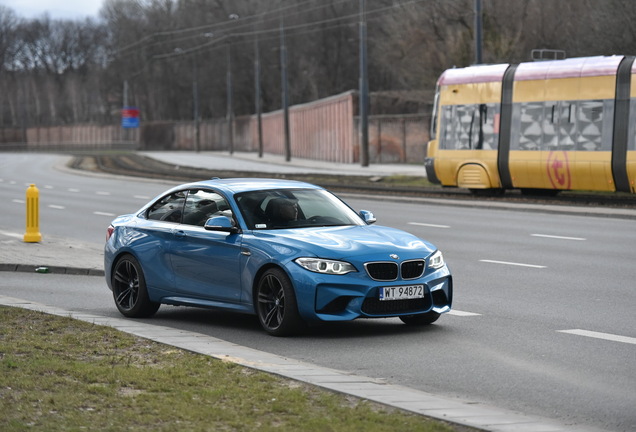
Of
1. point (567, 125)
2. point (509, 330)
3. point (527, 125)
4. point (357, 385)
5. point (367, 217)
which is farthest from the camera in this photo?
point (527, 125)

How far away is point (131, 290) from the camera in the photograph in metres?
12.2

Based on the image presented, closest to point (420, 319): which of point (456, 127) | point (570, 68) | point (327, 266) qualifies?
point (327, 266)

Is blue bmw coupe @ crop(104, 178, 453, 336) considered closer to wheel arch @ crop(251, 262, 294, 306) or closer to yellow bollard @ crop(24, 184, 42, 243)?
wheel arch @ crop(251, 262, 294, 306)

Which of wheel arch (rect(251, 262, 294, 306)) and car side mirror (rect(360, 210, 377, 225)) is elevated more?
car side mirror (rect(360, 210, 377, 225))

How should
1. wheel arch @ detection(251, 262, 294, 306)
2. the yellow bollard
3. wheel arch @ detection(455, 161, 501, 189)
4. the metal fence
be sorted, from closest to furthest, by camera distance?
1. wheel arch @ detection(251, 262, 294, 306)
2. the yellow bollard
3. wheel arch @ detection(455, 161, 501, 189)
4. the metal fence

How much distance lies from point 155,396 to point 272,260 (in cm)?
330

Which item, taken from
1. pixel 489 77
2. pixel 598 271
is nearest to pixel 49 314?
pixel 598 271

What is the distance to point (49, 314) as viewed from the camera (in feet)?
36.7

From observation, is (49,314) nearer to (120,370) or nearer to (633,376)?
(120,370)

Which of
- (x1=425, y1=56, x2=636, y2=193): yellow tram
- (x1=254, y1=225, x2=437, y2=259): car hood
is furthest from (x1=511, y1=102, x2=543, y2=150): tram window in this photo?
(x1=254, y1=225, x2=437, y2=259): car hood

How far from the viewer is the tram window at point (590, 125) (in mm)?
29297

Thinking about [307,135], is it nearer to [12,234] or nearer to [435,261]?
[12,234]

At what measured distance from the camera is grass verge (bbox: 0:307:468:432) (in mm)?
6633

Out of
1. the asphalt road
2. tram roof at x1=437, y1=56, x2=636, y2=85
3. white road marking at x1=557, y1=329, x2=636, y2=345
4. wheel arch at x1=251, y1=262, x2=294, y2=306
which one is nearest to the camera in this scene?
the asphalt road
